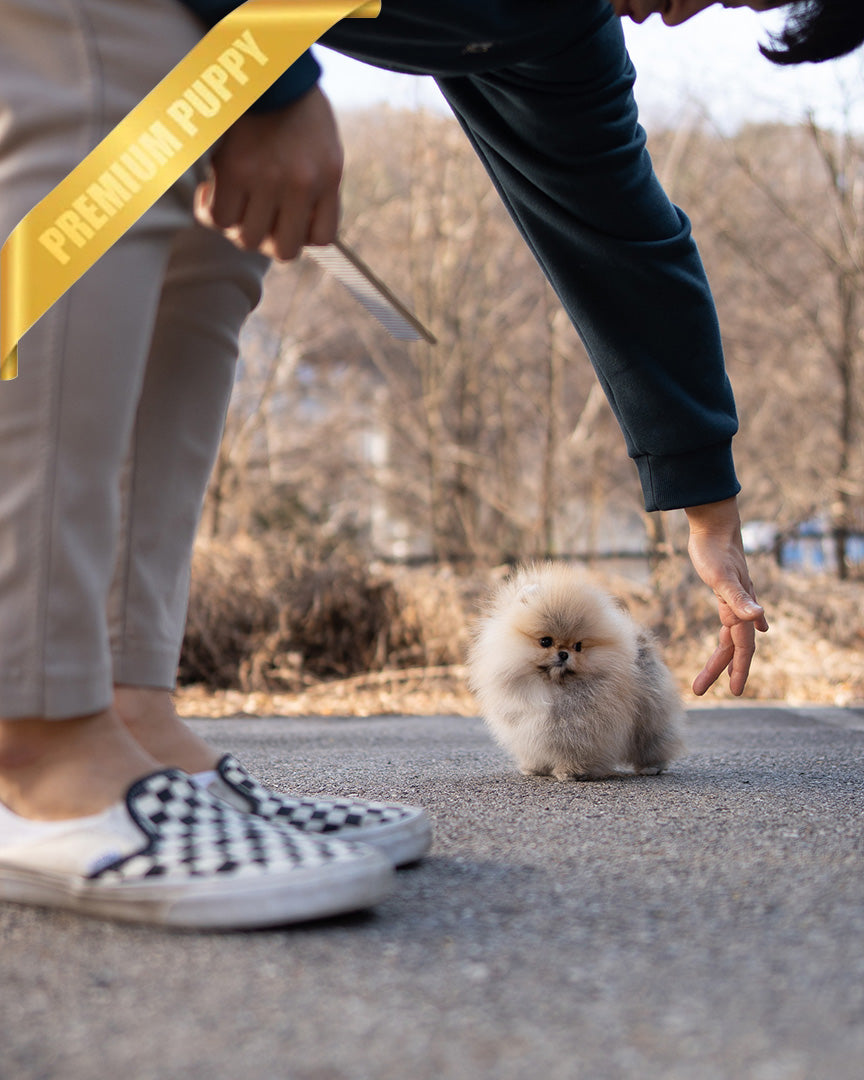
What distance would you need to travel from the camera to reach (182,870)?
3.30 ft

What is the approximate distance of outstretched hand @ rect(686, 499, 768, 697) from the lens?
1768 mm

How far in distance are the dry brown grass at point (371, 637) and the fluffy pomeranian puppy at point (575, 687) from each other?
1.99 meters

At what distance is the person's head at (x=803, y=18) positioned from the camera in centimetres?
151

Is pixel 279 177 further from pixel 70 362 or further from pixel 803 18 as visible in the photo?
pixel 803 18

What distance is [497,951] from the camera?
3.10ft

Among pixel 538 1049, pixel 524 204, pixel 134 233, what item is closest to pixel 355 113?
pixel 524 204

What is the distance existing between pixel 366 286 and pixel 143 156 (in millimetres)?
499

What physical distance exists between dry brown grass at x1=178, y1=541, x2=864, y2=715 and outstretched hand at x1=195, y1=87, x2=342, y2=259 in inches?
127

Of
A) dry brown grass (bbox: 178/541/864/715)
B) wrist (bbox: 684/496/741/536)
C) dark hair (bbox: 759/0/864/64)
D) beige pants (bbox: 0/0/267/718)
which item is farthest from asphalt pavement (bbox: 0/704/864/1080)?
dry brown grass (bbox: 178/541/864/715)

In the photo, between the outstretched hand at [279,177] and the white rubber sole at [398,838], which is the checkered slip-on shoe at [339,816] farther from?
the outstretched hand at [279,177]

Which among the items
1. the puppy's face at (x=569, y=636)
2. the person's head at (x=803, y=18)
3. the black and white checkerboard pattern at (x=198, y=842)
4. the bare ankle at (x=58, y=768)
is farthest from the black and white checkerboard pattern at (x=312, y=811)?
the person's head at (x=803, y=18)

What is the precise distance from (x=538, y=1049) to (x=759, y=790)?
111 centimetres

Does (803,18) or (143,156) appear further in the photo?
(803,18)

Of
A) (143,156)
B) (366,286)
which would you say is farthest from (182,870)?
(366,286)
